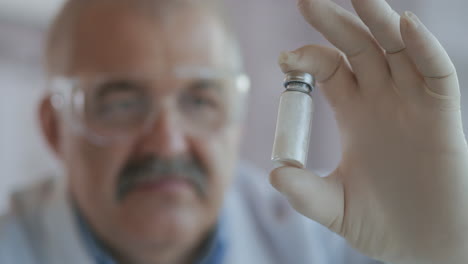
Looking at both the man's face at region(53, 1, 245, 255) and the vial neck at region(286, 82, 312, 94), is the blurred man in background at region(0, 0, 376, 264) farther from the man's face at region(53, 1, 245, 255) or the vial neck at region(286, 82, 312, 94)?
the vial neck at region(286, 82, 312, 94)

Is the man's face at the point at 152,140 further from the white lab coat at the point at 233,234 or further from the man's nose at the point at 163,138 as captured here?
the white lab coat at the point at 233,234

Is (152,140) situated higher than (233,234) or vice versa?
(152,140)

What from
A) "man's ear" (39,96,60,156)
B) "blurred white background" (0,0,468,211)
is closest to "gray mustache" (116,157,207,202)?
"man's ear" (39,96,60,156)

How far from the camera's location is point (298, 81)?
433 mm

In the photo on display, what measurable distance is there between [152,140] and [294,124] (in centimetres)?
56

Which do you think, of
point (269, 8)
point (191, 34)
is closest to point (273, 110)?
point (269, 8)

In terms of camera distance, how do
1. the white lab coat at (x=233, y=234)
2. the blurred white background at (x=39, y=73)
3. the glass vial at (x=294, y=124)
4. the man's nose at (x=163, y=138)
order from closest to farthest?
the glass vial at (x=294, y=124), the man's nose at (x=163, y=138), the white lab coat at (x=233, y=234), the blurred white background at (x=39, y=73)

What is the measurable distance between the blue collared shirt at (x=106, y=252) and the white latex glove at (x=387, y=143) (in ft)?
2.02

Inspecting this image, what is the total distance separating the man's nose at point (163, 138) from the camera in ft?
3.06

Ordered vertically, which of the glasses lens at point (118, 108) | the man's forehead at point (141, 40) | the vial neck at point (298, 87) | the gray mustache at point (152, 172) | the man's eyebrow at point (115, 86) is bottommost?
the gray mustache at point (152, 172)

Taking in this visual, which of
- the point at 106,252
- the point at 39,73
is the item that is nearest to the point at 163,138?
the point at 106,252

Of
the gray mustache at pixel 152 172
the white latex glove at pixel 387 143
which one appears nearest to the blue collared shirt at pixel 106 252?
the gray mustache at pixel 152 172

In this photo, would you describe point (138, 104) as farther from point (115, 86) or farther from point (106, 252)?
point (106, 252)

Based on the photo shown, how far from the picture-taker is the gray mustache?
3.11ft
